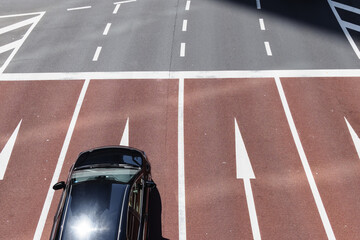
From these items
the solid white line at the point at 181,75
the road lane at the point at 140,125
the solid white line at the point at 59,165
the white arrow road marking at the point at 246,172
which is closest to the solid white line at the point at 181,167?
the road lane at the point at 140,125

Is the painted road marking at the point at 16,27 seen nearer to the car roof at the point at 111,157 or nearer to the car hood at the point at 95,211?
the car roof at the point at 111,157

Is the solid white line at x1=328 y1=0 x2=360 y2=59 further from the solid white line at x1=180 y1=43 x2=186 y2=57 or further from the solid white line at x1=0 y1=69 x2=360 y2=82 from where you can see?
the solid white line at x1=180 y1=43 x2=186 y2=57

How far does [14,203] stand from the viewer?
13586mm

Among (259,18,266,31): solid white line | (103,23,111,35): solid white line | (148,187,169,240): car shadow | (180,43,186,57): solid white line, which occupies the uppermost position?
(103,23,111,35): solid white line

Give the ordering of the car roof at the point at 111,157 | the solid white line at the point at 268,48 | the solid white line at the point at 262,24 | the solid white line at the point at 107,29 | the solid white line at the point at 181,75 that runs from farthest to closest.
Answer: the solid white line at the point at 107,29
the solid white line at the point at 262,24
the solid white line at the point at 268,48
the solid white line at the point at 181,75
the car roof at the point at 111,157

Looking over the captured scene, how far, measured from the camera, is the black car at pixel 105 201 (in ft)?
34.7

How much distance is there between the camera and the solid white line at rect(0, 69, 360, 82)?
1855cm

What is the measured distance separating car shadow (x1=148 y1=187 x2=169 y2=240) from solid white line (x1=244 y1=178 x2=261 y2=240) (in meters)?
2.73

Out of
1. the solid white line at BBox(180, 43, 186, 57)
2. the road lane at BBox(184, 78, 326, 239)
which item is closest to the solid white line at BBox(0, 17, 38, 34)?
the solid white line at BBox(180, 43, 186, 57)

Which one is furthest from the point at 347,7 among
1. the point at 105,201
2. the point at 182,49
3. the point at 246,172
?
the point at 105,201

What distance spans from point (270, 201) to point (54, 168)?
7.46 meters

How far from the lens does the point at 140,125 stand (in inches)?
637

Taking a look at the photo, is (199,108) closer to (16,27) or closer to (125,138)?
(125,138)

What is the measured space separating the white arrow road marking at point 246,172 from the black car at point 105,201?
10.7 feet
